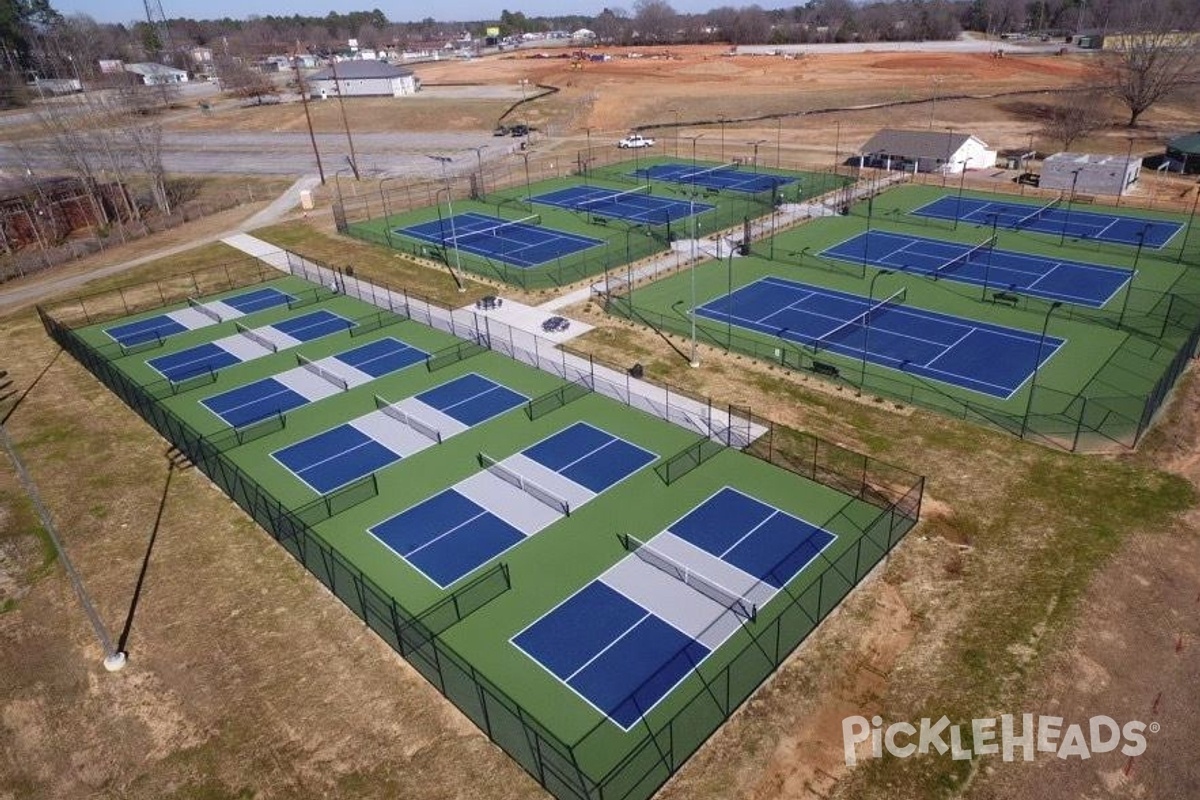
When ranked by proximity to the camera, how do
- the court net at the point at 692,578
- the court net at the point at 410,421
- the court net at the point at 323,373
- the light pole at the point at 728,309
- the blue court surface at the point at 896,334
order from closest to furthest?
the court net at the point at 692,578 → the court net at the point at 410,421 → the blue court surface at the point at 896,334 → the court net at the point at 323,373 → the light pole at the point at 728,309

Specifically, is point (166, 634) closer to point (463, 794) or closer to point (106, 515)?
point (106, 515)

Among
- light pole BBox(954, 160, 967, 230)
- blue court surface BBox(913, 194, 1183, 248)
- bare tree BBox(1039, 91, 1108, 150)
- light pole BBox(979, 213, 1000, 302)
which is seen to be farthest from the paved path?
bare tree BBox(1039, 91, 1108, 150)

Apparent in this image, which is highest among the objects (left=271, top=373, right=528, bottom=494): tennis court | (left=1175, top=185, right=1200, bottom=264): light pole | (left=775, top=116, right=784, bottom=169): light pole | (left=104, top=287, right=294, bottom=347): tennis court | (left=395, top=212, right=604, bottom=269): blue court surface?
(left=775, top=116, right=784, bottom=169): light pole

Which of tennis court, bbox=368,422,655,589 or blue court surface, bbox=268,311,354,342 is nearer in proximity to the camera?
tennis court, bbox=368,422,655,589

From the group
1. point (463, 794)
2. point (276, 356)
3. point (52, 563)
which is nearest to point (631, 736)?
point (463, 794)

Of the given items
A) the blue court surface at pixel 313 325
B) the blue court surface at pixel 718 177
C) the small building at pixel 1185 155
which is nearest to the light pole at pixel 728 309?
the blue court surface at pixel 313 325

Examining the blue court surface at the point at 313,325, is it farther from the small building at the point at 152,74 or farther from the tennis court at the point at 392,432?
the small building at the point at 152,74

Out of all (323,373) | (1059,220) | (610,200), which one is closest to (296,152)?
(610,200)

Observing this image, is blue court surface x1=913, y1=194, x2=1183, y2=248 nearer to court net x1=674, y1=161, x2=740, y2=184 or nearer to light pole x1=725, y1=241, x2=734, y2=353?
light pole x1=725, y1=241, x2=734, y2=353
